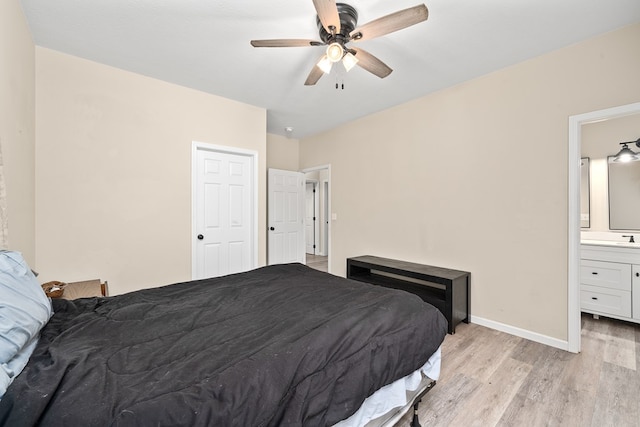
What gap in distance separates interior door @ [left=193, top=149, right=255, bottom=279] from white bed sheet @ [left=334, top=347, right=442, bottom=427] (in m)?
2.74

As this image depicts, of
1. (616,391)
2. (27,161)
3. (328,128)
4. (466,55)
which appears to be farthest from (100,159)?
(616,391)

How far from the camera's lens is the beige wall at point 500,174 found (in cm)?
245

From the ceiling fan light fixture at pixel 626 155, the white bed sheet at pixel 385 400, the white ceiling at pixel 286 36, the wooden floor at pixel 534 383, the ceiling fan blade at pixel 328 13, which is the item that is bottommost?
the wooden floor at pixel 534 383

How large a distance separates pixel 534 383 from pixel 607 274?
1852 millimetres

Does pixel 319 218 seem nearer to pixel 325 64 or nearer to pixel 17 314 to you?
pixel 325 64

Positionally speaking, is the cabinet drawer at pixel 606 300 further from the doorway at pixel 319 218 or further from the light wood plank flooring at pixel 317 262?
the doorway at pixel 319 218

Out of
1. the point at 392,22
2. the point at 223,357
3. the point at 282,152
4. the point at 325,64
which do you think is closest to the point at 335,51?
the point at 325,64

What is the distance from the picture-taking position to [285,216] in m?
4.98

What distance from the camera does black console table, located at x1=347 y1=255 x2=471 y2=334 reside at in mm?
2877

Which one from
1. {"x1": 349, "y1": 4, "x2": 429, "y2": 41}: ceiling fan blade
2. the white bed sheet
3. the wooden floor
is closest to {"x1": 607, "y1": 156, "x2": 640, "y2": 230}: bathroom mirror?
the wooden floor

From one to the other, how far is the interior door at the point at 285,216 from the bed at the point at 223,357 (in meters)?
2.92

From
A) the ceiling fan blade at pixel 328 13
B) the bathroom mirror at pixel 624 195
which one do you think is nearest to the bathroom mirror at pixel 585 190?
the bathroom mirror at pixel 624 195

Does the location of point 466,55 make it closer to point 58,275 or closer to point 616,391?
point 616,391

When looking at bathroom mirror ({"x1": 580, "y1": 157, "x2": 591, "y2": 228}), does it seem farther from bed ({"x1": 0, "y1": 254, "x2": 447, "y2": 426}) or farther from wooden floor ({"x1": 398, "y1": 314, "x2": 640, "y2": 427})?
bed ({"x1": 0, "y1": 254, "x2": 447, "y2": 426})
